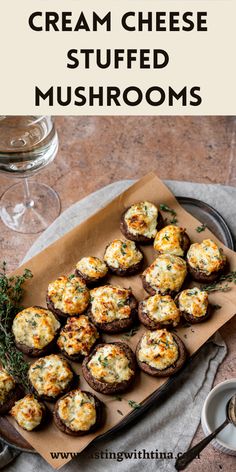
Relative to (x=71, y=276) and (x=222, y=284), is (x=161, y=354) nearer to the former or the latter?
(x=222, y=284)

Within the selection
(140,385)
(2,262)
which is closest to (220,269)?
(140,385)

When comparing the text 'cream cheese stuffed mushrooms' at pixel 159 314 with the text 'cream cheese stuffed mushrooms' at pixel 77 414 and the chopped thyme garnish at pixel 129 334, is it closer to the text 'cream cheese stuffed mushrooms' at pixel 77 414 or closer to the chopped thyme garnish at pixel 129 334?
the chopped thyme garnish at pixel 129 334

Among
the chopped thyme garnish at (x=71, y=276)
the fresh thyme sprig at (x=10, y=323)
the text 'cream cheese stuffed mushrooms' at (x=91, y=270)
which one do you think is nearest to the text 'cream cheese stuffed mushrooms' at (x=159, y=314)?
the text 'cream cheese stuffed mushrooms' at (x=91, y=270)

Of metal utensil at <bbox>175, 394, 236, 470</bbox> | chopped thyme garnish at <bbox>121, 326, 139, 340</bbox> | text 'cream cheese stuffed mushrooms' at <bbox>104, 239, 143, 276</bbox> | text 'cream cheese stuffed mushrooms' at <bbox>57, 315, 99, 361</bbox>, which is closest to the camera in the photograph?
metal utensil at <bbox>175, 394, 236, 470</bbox>

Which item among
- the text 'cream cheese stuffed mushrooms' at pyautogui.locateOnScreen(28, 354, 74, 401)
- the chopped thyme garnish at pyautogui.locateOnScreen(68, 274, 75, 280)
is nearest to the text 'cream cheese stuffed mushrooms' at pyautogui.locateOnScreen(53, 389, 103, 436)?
the text 'cream cheese stuffed mushrooms' at pyautogui.locateOnScreen(28, 354, 74, 401)

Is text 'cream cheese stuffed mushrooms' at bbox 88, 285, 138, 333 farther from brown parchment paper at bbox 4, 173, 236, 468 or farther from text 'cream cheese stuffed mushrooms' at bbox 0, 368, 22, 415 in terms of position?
text 'cream cheese stuffed mushrooms' at bbox 0, 368, 22, 415

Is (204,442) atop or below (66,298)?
below

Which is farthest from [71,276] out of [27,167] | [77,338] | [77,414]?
[77,414]
